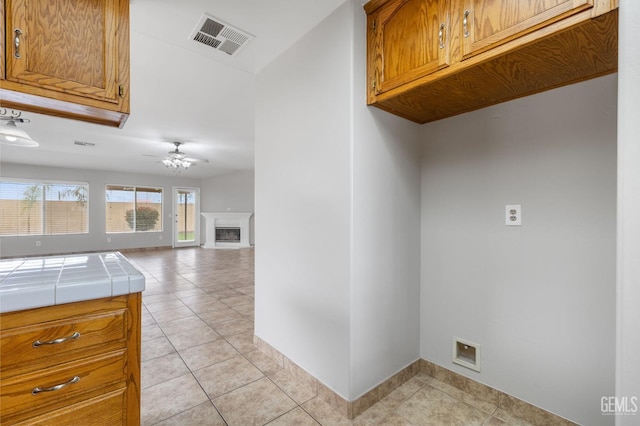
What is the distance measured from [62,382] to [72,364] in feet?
0.21

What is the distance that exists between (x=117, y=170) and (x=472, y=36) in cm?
992

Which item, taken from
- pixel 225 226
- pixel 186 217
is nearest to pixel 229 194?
pixel 225 226

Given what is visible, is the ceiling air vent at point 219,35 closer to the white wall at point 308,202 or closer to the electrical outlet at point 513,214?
the white wall at point 308,202

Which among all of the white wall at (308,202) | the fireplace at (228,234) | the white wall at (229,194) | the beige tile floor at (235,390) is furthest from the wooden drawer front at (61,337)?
the fireplace at (228,234)

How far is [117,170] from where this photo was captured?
8.51 meters

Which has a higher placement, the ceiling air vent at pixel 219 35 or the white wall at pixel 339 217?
the ceiling air vent at pixel 219 35

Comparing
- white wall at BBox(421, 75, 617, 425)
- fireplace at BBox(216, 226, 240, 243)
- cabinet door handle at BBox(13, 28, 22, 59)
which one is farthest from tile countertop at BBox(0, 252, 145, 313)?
fireplace at BBox(216, 226, 240, 243)

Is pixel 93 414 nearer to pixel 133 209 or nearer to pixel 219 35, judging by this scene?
pixel 219 35

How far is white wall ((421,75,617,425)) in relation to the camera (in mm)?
1435

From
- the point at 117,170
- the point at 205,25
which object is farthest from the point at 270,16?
the point at 117,170

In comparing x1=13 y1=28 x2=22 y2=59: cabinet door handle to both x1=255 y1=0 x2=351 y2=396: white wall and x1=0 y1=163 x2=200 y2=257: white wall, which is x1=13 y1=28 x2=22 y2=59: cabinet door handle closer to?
x1=255 y1=0 x2=351 y2=396: white wall

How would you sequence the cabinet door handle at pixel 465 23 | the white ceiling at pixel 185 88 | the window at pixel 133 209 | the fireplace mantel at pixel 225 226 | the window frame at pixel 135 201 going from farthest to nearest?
the fireplace mantel at pixel 225 226 → the window at pixel 133 209 → the window frame at pixel 135 201 → the white ceiling at pixel 185 88 → the cabinet door handle at pixel 465 23

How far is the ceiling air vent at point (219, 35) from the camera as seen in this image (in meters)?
1.89

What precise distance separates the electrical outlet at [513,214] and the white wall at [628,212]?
0.88 metres
